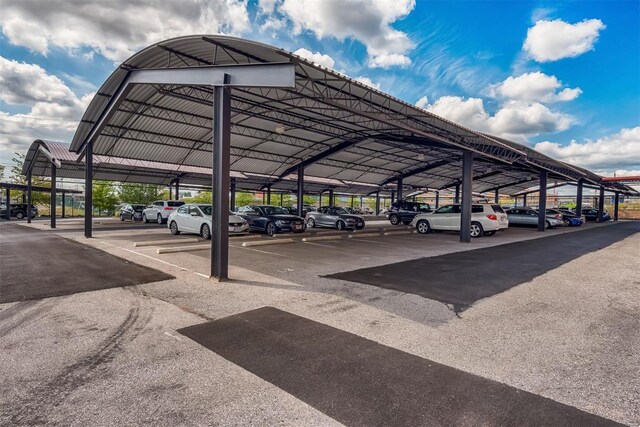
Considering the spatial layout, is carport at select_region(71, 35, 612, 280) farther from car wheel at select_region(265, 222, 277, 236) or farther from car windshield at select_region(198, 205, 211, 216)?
car wheel at select_region(265, 222, 277, 236)

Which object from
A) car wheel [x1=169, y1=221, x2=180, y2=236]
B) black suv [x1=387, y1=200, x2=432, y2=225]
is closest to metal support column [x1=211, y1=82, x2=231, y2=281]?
car wheel [x1=169, y1=221, x2=180, y2=236]

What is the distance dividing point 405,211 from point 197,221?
1658 cm

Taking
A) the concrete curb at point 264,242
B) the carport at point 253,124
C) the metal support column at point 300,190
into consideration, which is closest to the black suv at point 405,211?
the carport at point 253,124

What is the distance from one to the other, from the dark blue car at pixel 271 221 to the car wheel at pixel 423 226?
725 cm

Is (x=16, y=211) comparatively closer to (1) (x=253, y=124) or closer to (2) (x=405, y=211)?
(1) (x=253, y=124)

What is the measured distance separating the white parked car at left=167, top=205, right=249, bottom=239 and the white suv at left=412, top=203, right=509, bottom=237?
10487 millimetres

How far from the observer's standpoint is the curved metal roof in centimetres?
1055

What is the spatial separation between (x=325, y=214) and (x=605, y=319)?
17.2 metres

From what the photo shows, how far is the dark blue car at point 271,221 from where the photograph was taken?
1648cm

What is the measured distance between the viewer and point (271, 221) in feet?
54.2

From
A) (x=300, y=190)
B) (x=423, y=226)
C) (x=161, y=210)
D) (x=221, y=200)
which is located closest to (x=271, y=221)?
(x=300, y=190)

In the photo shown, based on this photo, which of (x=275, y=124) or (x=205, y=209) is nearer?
(x=205, y=209)

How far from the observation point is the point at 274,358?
359 centimetres

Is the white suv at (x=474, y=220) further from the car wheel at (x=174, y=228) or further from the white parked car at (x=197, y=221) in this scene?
the car wheel at (x=174, y=228)
